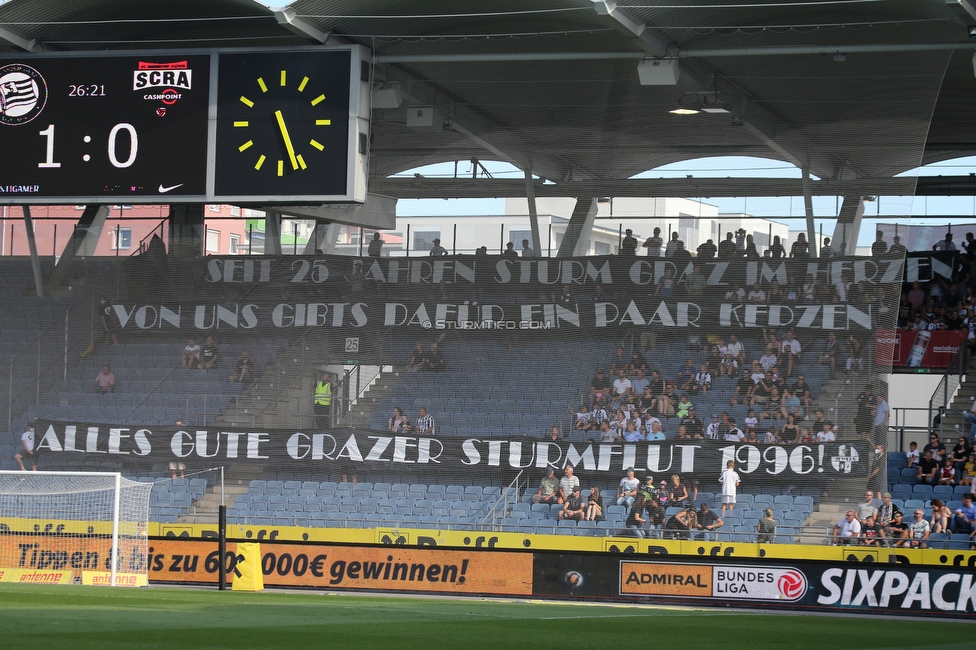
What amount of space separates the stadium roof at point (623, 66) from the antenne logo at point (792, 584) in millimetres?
7107

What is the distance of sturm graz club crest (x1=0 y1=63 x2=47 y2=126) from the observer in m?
20.0

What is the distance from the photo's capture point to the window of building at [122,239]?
78.0 ft

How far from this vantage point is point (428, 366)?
21.8m

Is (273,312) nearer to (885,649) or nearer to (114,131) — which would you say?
(114,131)

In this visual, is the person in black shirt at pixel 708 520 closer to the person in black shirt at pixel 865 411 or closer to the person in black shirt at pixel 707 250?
the person in black shirt at pixel 865 411

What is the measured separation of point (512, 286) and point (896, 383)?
17.3 meters

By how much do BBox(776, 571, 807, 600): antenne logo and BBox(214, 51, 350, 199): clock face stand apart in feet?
27.8

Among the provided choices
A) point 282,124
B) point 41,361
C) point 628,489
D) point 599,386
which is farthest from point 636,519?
point 41,361

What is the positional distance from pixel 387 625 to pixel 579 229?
1240cm

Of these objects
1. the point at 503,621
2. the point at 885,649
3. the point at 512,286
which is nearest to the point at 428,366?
the point at 512,286

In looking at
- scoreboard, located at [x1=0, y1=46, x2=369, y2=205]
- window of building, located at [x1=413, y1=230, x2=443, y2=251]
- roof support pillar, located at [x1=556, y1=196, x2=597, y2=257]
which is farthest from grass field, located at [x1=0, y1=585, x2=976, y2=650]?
window of building, located at [x1=413, y1=230, x2=443, y2=251]

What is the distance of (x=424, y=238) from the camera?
2295 centimetres

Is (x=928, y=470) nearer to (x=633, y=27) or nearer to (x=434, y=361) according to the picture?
(x=434, y=361)

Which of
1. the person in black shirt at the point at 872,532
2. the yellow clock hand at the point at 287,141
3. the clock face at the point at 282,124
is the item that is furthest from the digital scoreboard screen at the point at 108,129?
the person in black shirt at the point at 872,532
